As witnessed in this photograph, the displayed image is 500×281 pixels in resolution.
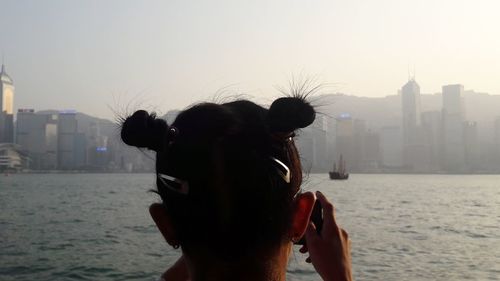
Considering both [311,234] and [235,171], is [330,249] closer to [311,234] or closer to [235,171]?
[311,234]

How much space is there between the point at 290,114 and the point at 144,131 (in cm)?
37

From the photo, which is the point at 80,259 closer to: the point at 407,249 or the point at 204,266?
the point at 407,249

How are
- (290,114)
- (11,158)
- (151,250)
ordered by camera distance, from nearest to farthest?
(290,114), (151,250), (11,158)

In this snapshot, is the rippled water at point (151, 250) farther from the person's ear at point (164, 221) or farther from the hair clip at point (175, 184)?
the hair clip at point (175, 184)

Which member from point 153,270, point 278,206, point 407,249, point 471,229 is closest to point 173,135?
point 278,206

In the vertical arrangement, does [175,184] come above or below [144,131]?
below

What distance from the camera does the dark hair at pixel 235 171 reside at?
1085 mm

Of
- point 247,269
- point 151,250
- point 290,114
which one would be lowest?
point 151,250

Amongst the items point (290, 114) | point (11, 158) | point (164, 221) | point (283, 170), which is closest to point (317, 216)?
point (283, 170)

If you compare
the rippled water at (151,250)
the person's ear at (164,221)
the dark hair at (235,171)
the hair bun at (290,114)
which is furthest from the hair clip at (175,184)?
the rippled water at (151,250)

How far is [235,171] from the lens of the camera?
42.7 inches

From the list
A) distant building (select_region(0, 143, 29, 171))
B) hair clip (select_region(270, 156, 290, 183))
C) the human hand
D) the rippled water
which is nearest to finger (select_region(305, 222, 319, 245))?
the human hand

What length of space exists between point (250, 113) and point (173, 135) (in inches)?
7.5

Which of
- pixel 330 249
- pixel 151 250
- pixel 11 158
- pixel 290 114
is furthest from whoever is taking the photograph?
pixel 11 158
